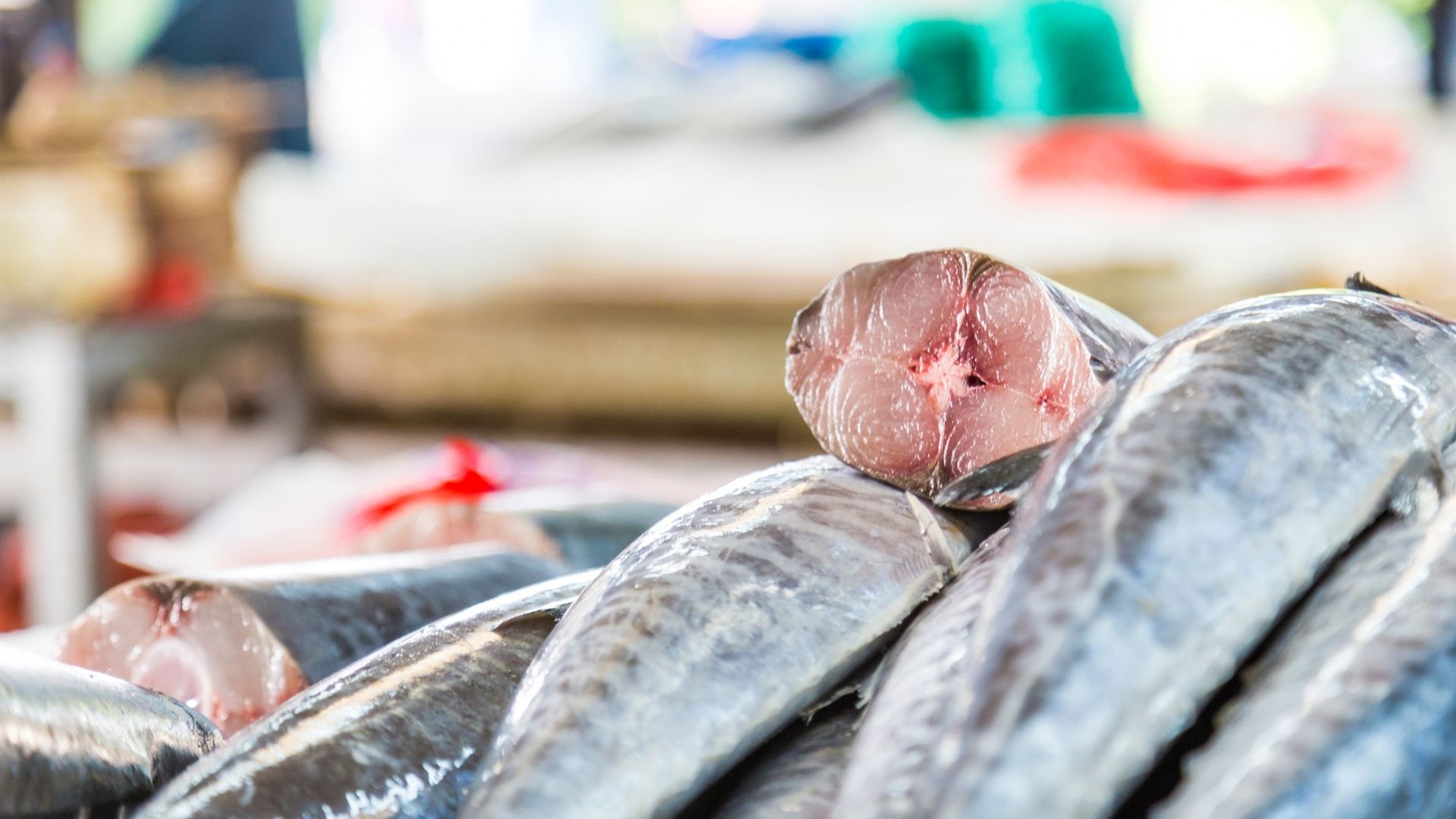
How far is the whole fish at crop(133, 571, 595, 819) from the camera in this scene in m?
0.70

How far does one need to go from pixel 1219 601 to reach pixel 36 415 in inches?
132

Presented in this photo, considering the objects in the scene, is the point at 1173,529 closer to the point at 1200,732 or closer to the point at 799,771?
the point at 1200,732

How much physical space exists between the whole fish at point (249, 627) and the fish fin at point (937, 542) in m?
0.44

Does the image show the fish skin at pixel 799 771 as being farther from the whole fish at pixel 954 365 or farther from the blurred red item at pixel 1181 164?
the blurred red item at pixel 1181 164

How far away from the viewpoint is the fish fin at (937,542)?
0.81 metres

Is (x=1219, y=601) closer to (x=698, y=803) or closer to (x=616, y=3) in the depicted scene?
(x=698, y=803)

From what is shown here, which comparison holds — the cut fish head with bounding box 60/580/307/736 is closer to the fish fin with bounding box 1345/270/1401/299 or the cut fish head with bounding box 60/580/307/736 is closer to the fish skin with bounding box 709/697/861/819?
the fish skin with bounding box 709/697/861/819

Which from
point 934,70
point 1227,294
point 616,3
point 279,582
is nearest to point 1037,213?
point 1227,294

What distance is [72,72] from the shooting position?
4.52 metres

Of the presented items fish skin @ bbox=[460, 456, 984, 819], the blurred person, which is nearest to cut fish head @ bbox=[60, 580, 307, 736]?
fish skin @ bbox=[460, 456, 984, 819]

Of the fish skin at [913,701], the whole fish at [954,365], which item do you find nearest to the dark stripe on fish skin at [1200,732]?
the fish skin at [913,701]

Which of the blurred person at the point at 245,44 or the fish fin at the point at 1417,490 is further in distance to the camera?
the blurred person at the point at 245,44

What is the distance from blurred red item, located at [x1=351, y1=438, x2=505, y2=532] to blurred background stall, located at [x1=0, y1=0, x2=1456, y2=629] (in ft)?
0.22

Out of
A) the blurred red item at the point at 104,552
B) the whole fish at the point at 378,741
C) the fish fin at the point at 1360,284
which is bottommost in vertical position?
the blurred red item at the point at 104,552
